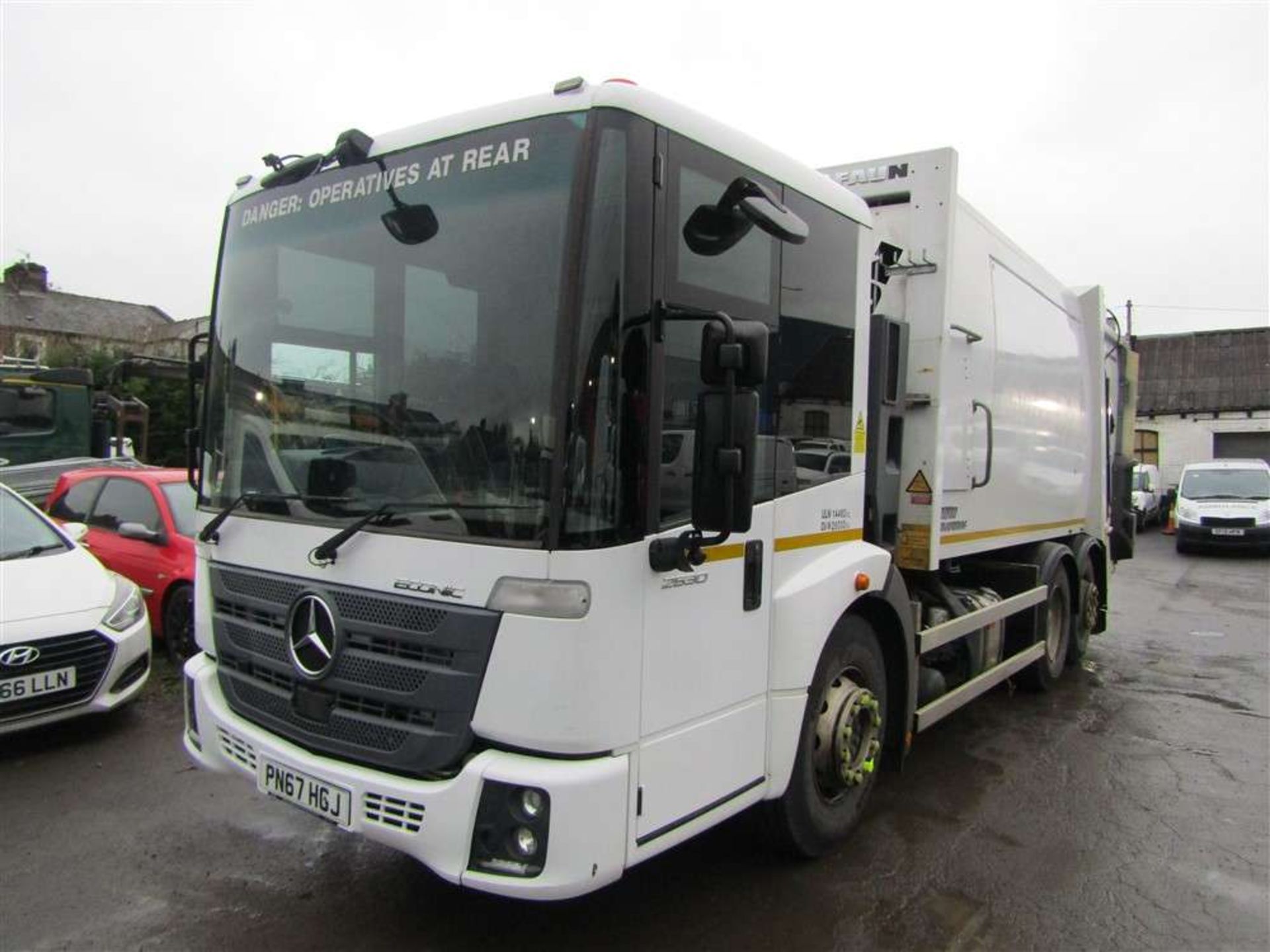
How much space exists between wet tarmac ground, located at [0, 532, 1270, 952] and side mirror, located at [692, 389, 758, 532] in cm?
163

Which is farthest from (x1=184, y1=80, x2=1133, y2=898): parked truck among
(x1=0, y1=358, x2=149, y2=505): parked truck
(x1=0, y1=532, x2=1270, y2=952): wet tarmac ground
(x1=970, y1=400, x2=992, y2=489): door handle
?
(x1=0, y1=358, x2=149, y2=505): parked truck

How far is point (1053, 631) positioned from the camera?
258 inches

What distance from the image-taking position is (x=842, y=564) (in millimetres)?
3514

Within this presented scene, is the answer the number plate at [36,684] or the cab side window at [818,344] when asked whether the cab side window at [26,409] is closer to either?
the number plate at [36,684]

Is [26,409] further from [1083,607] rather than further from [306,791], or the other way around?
[1083,607]

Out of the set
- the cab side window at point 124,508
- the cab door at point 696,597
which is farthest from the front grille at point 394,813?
the cab side window at point 124,508

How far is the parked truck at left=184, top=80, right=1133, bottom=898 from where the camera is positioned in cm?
247

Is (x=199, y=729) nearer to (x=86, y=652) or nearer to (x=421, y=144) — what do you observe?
(x=86, y=652)

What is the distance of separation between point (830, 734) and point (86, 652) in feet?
13.5

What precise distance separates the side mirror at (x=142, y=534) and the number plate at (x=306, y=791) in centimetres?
405

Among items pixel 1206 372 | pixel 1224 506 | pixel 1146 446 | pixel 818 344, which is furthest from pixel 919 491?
pixel 1206 372

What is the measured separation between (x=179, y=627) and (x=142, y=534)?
2.53 ft

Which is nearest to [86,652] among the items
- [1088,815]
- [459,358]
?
[459,358]

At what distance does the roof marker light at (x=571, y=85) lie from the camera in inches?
101
